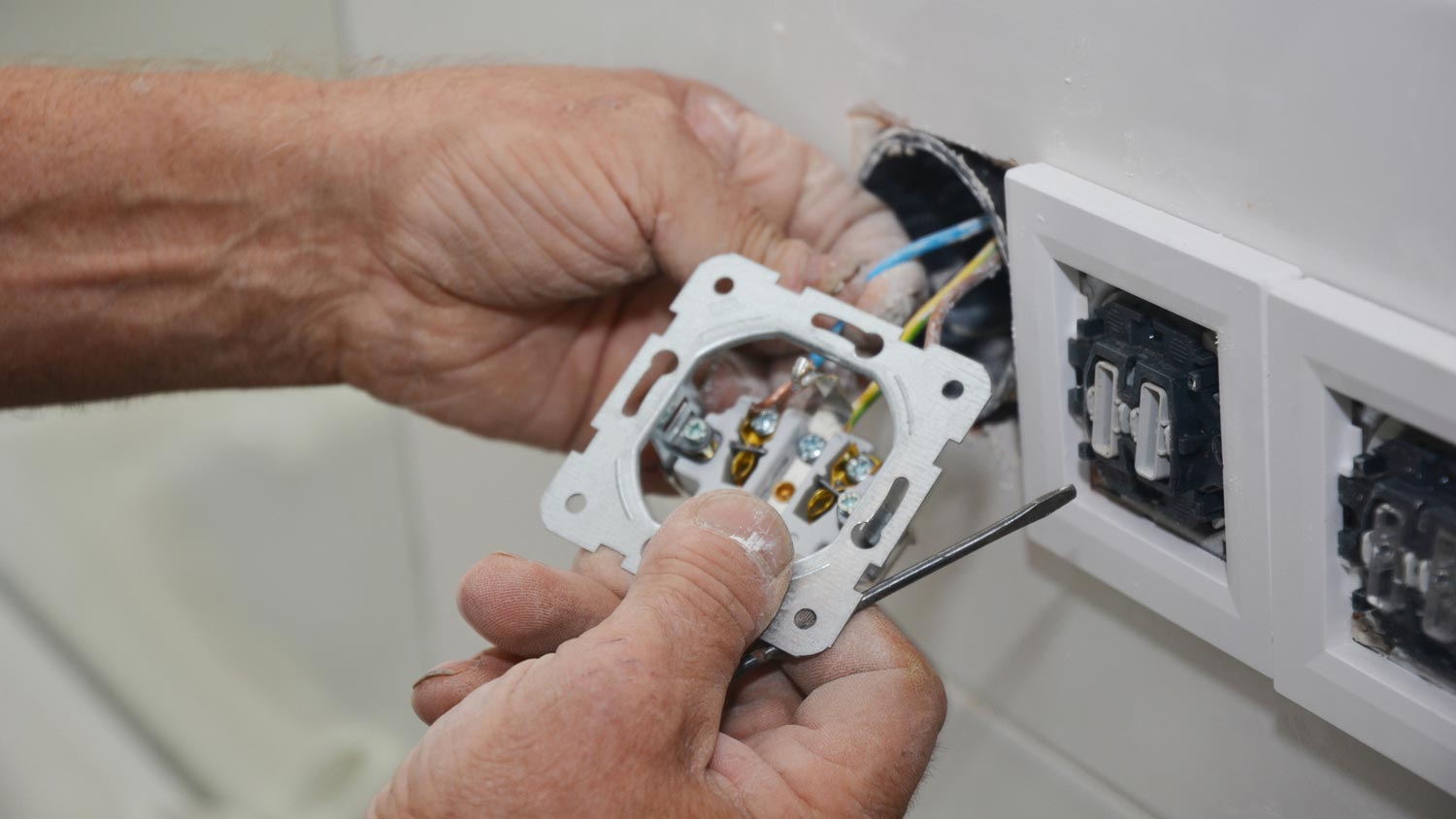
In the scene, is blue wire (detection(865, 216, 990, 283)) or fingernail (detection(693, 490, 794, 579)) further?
blue wire (detection(865, 216, 990, 283))

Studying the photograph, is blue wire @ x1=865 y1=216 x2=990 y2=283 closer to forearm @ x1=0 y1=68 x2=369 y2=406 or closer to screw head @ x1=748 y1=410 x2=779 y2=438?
screw head @ x1=748 y1=410 x2=779 y2=438

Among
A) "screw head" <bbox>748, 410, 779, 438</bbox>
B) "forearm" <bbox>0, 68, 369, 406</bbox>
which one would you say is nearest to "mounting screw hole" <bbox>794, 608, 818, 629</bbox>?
→ "screw head" <bbox>748, 410, 779, 438</bbox>

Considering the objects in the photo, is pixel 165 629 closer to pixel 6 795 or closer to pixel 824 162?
pixel 6 795

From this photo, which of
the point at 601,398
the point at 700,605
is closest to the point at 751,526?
the point at 700,605

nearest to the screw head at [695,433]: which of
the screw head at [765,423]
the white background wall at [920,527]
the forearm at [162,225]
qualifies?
the screw head at [765,423]

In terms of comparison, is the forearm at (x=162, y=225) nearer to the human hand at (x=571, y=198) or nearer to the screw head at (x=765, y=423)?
the human hand at (x=571, y=198)

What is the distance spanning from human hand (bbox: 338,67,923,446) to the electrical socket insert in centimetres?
11

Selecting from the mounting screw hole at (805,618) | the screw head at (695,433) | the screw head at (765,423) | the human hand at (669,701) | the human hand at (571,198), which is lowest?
the human hand at (669,701)

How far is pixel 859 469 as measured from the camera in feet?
1.75

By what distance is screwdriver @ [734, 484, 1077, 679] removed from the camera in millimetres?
466

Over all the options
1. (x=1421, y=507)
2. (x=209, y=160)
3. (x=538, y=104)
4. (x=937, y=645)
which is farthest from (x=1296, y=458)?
(x=209, y=160)

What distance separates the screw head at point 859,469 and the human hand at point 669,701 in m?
0.06

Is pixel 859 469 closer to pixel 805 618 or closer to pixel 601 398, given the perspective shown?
pixel 805 618

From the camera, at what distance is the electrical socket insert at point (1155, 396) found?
41 cm
